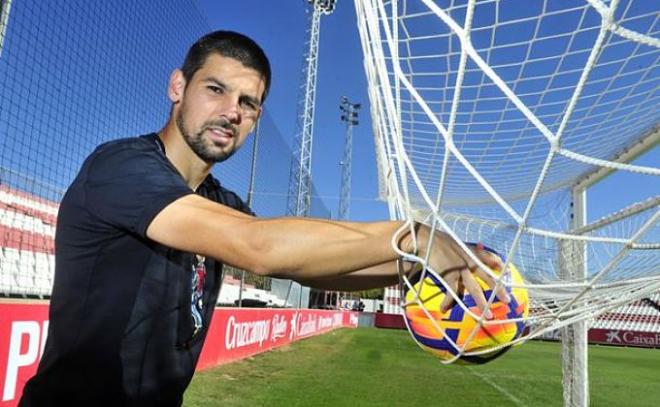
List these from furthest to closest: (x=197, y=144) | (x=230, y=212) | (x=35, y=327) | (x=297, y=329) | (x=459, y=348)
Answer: (x=297, y=329)
(x=35, y=327)
(x=459, y=348)
(x=197, y=144)
(x=230, y=212)

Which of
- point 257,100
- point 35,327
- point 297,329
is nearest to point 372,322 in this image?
point 297,329

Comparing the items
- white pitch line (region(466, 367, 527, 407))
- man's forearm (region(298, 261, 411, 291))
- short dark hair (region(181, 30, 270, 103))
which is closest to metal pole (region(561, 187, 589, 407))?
man's forearm (region(298, 261, 411, 291))

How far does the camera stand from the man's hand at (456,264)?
1.27 metres

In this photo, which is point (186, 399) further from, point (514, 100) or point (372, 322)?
point (372, 322)

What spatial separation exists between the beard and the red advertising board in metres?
2.39

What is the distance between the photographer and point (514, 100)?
1278mm

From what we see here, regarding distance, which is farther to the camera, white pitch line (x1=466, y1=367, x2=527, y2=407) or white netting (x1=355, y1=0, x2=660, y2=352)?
white pitch line (x1=466, y1=367, x2=527, y2=407)

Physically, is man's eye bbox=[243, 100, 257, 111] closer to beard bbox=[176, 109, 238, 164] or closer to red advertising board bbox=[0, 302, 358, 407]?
beard bbox=[176, 109, 238, 164]

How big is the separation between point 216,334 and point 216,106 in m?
7.20

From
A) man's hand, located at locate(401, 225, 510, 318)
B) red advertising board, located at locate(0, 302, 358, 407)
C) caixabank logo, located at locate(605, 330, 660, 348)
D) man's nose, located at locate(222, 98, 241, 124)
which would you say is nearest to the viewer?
man's hand, located at locate(401, 225, 510, 318)

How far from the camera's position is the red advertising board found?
3.53 m

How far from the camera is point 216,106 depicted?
1444 millimetres

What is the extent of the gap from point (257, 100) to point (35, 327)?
298 cm

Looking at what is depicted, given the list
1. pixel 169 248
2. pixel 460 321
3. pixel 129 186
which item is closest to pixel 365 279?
pixel 460 321
